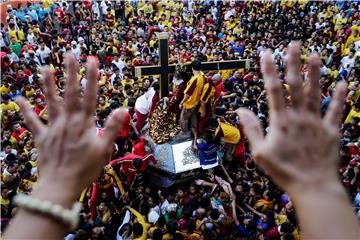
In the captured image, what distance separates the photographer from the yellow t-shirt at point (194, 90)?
18.8ft

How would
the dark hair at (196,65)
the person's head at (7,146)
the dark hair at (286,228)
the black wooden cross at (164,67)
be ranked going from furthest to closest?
1. the person's head at (7,146)
2. the black wooden cross at (164,67)
3. the dark hair at (196,65)
4. the dark hair at (286,228)

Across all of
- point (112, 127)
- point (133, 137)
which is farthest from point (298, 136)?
point (133, 137)

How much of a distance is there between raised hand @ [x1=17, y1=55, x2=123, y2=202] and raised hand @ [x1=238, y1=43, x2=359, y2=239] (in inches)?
22.2

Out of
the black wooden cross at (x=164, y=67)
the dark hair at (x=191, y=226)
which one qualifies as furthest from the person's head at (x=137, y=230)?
the black wooden cross at (x=164, y=67)

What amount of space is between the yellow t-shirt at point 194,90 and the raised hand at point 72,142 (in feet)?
14.2

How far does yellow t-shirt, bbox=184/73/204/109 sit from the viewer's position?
226 inches

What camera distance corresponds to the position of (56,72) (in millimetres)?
10133

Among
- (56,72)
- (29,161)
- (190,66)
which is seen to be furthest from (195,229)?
(56,72)

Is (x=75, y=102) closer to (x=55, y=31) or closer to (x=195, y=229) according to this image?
(x=195, y=229)

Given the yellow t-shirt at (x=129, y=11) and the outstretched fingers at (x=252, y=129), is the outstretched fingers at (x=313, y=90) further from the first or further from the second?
the yellow t-shirt at (x=129, y=11)

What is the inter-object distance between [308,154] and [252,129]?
261 mm

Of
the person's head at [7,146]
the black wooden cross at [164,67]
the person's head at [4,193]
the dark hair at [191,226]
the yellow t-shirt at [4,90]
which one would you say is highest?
the black wooden cross at [164,67]

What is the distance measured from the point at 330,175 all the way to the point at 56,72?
972 cm

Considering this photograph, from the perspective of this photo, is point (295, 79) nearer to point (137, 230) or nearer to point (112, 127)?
point (112, 127)
